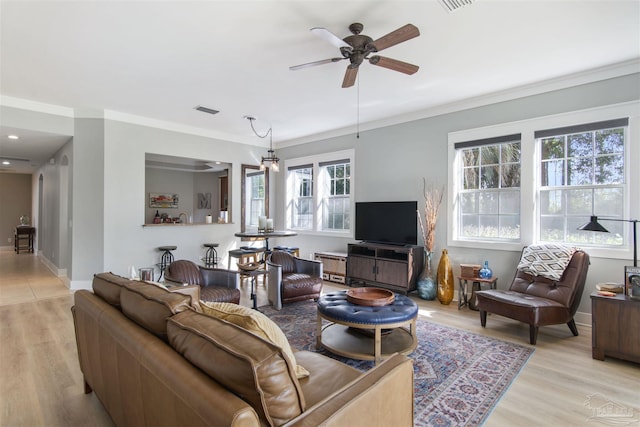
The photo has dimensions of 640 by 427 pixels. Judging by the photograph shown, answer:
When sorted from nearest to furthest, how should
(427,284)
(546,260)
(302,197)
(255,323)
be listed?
1. (255,323)
2. (546,260)
3. (427,284)
4. (302,197)

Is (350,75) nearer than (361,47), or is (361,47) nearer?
(361,47)

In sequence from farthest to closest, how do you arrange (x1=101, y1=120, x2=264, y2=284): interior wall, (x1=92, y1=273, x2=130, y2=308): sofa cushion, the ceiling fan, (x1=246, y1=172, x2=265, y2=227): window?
(x1=246, y1=172, x2=265, y2=227): window, (x1=101, y1=120, x2=264, y2=284): interior wall, the ceiling fan, (x1=92, y1=273, x2=130, y2=308): sofa cushion

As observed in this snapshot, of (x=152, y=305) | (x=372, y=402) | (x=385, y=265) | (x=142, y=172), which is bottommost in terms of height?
(x=385, y=265)

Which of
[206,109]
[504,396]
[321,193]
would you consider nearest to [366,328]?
[504,396]

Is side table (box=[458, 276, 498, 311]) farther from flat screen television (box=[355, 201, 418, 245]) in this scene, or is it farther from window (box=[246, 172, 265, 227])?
window (box=[246, 172, 265, 227])

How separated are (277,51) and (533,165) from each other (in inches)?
135

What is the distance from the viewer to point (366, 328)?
105 inches

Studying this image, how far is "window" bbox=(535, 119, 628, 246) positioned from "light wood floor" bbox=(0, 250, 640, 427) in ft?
3.75

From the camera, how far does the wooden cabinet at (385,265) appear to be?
481cm

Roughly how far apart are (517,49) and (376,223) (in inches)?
121

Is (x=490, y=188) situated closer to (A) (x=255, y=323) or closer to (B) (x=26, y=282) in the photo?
(A) (x=255, y=323)

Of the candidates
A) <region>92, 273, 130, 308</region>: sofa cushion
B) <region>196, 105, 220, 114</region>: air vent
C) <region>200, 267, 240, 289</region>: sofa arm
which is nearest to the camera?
<region>92, 273, 130, 308</region>: sofa cushion

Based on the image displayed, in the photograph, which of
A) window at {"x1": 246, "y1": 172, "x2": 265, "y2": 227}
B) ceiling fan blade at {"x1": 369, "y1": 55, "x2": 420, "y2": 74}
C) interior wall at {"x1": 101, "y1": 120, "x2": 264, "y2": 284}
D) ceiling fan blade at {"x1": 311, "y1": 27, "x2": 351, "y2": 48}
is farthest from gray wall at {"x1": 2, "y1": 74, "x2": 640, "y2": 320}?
ceiling fan blade at {"x1": 311, "y1": 27, "x2": 351, "y2": 48}

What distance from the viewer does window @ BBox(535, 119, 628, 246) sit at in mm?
3631
